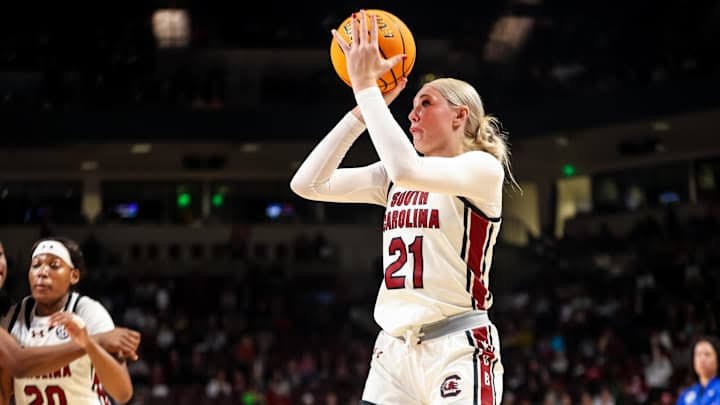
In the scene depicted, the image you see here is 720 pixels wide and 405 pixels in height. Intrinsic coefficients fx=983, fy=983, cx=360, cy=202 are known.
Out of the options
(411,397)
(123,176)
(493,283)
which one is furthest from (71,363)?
(123,176)

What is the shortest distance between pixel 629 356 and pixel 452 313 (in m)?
12.2

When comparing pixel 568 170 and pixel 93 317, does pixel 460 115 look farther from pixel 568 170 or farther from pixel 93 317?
pixel 568 170

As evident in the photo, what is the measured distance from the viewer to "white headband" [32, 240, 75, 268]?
15.1ft

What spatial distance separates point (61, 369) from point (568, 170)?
1948cm

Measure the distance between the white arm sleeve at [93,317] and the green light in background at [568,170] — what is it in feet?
A: 62.8

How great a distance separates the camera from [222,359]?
51.4 feet

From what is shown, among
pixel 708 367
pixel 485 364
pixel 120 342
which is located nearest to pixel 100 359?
pixel 120 342

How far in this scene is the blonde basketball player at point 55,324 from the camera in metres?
4.55

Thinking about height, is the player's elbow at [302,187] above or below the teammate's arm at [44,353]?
above

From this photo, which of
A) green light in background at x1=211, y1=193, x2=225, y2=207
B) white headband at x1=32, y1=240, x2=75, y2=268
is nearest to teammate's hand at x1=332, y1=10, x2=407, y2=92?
white headband at x1=32, y1=240, x2=75, y2=268

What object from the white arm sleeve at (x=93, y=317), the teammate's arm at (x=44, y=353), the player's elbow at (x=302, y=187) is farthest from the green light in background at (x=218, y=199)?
the player's elbow at (x=302, y=187)

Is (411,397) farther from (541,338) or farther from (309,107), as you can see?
(309,107)

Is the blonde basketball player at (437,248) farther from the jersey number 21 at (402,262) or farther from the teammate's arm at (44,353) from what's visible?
the teammate's arm at (44,353)

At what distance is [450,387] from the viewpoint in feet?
11.8
